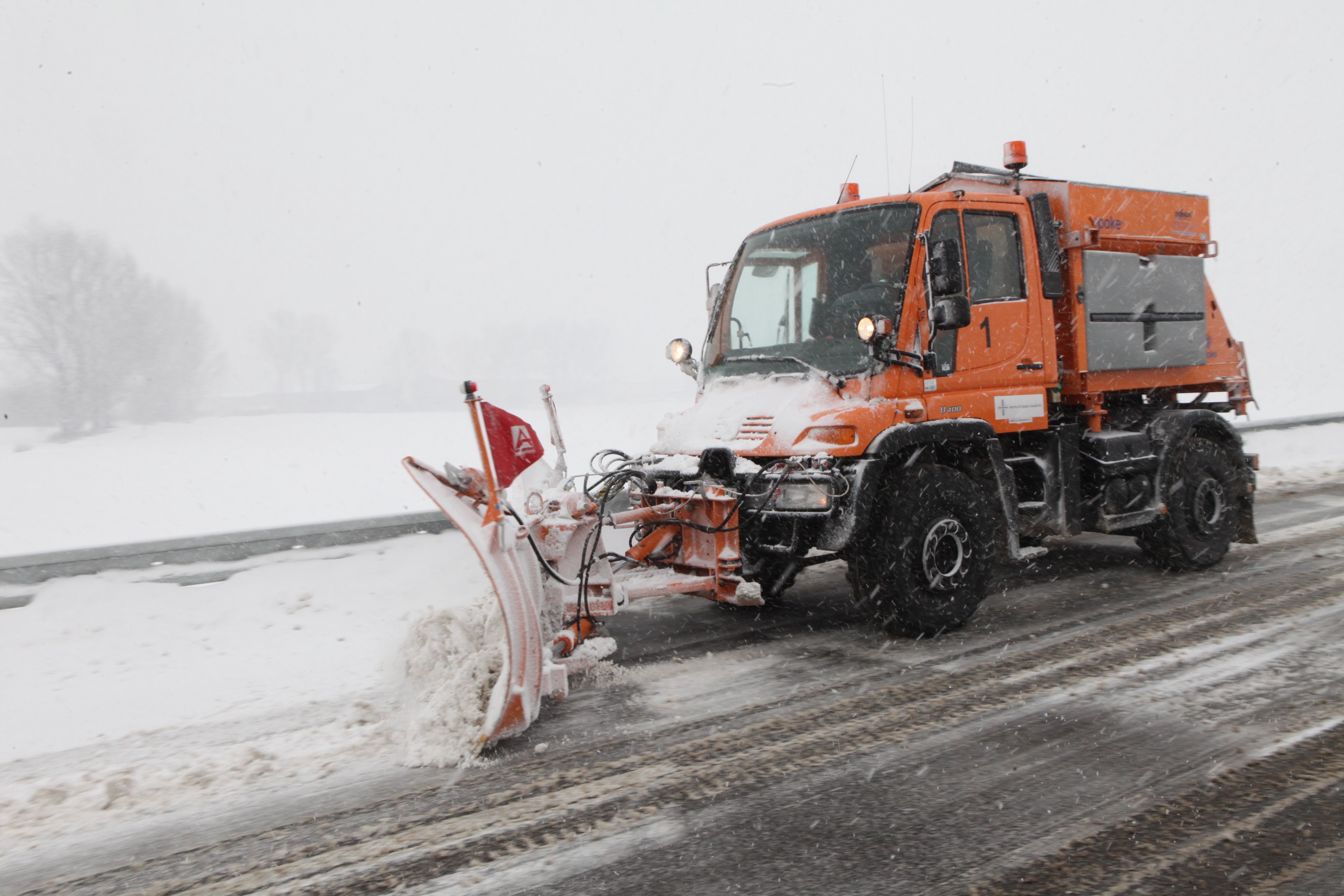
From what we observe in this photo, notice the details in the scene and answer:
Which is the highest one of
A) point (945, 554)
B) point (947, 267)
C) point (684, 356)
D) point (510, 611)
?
point (947, 267)

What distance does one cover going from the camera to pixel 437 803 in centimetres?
326

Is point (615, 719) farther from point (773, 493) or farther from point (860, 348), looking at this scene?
point (860, 348)

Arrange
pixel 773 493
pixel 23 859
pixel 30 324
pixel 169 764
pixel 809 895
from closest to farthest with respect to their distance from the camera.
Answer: pixel 809 895
pixel 23 859
pixel 169 764
pixel 773 493
pixel 30 324

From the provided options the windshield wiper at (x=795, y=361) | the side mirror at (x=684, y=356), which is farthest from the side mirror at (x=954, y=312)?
the side mirror at (x=684, y=356)

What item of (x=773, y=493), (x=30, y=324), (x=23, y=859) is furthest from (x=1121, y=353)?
(x=30, y=324)

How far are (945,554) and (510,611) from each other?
2775mm

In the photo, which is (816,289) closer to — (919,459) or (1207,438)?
(919,459)

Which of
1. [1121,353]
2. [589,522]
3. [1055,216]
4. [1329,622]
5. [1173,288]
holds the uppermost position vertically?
[1055,216]

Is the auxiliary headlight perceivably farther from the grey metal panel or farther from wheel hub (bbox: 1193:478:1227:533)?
wheel hub (bbox: 1193:478:1227:533)

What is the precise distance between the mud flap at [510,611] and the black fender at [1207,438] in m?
4.92

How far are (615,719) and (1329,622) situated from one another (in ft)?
13.8

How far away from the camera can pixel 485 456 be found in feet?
12.3

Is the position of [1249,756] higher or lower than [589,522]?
lower

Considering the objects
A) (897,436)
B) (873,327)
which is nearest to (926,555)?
(897,436)
